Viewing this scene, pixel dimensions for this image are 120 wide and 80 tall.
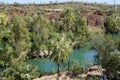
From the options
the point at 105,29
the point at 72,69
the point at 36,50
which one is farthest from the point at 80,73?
the point at 105,29

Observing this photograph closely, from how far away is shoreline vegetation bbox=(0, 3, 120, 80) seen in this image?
193 feet

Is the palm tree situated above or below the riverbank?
above

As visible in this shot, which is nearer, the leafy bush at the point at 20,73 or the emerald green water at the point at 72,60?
the leafy bush at the point at 20,73

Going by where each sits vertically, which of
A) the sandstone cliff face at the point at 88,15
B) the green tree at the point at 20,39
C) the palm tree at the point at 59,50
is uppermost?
the palm tree at the point at 59,50

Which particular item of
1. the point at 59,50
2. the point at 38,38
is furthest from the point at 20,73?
the point at 38,38

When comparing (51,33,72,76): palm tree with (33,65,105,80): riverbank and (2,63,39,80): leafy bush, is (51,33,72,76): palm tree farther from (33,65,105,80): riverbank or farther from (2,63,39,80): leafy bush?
(2,63,39,80): leafy bush

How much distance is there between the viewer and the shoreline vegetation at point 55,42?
193 ft

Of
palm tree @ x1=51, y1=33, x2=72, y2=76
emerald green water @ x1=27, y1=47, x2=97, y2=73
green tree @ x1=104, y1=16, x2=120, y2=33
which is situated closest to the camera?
palm tree @ x1=51, y1=33, x2=72, y2=76

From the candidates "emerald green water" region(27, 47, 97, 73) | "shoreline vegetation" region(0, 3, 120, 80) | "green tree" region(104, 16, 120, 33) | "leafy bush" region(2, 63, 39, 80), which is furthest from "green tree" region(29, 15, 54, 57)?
"green tree" region(104, 16, 120, 33)

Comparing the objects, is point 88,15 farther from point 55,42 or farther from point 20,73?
point 20,73

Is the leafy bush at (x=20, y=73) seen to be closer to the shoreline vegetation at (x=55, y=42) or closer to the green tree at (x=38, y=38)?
the shoreline vegetation at (x=55, y=42)

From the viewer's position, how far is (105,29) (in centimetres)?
15800

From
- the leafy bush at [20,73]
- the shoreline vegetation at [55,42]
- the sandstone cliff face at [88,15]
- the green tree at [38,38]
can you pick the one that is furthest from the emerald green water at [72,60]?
the sandstone cliff face at [88,15]

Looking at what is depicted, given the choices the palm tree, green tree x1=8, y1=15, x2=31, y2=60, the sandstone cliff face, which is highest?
the palm tree
